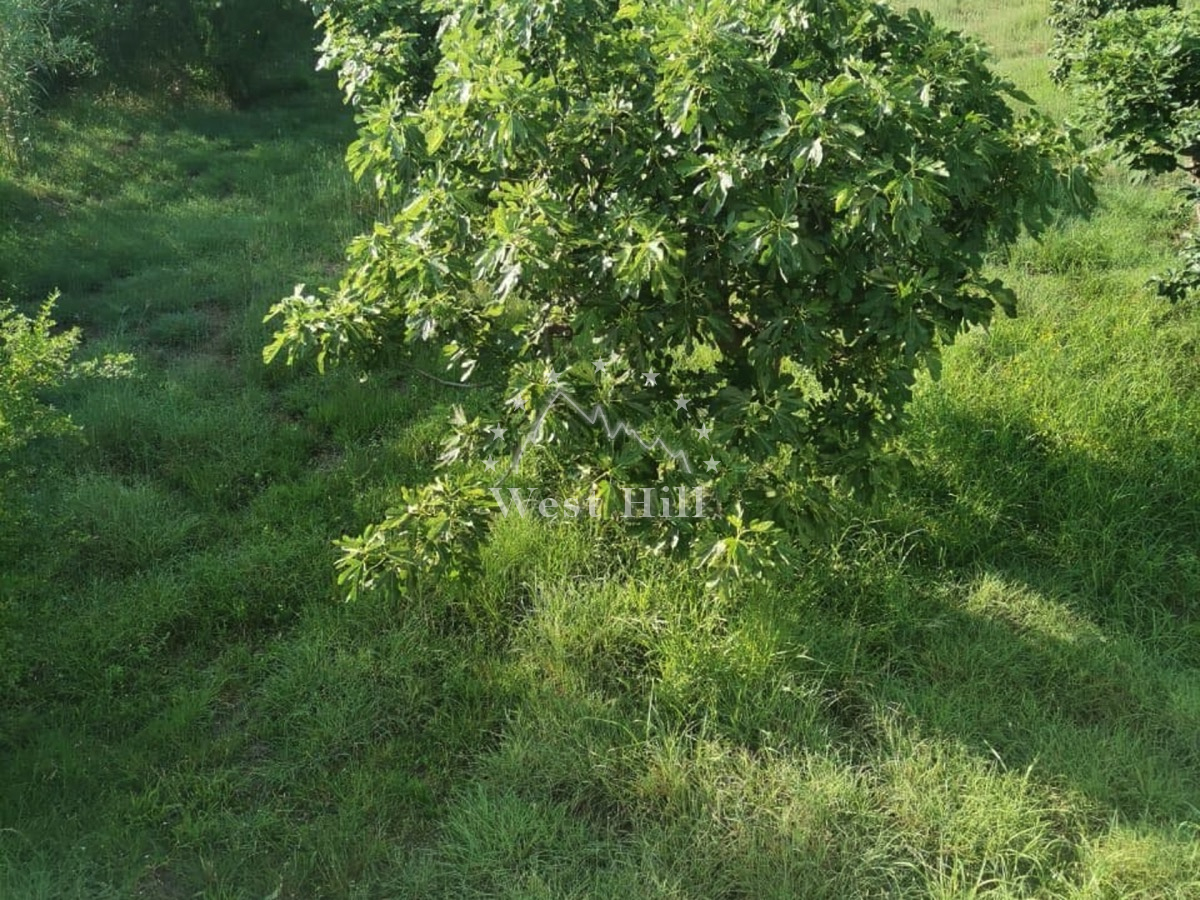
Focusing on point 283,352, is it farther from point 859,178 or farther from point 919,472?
point 859,178

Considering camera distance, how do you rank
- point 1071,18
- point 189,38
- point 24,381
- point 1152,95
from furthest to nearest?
point 189,38 < point 1071,18 < point 1152,95 < point 24,381

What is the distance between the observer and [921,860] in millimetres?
2645

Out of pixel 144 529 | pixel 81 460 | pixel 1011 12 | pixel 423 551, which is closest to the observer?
pixel 423 551

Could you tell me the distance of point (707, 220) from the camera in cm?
264

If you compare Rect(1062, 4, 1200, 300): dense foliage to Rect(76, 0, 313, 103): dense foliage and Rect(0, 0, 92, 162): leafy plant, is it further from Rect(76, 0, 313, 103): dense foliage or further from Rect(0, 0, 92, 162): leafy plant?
Rect(76, 0, 313, 103): dense foliage

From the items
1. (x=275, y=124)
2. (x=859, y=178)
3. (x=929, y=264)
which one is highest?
(x=275, y=124)

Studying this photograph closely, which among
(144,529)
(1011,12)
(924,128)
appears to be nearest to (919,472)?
(924,128)

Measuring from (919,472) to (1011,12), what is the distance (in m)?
8.40

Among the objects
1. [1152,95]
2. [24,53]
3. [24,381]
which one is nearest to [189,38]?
[24,53]

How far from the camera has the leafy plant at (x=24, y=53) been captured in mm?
6730

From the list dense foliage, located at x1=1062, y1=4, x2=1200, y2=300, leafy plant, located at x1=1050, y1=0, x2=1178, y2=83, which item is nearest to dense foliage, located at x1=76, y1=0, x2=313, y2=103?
leafy plant, located at x1=1050, y1=0, x2=1178, y2=83

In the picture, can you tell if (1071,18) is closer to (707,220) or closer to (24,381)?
(707,220)

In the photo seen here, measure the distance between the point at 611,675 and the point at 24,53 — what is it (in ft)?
21.4

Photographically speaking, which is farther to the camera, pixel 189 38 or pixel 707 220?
pixel 189 38
